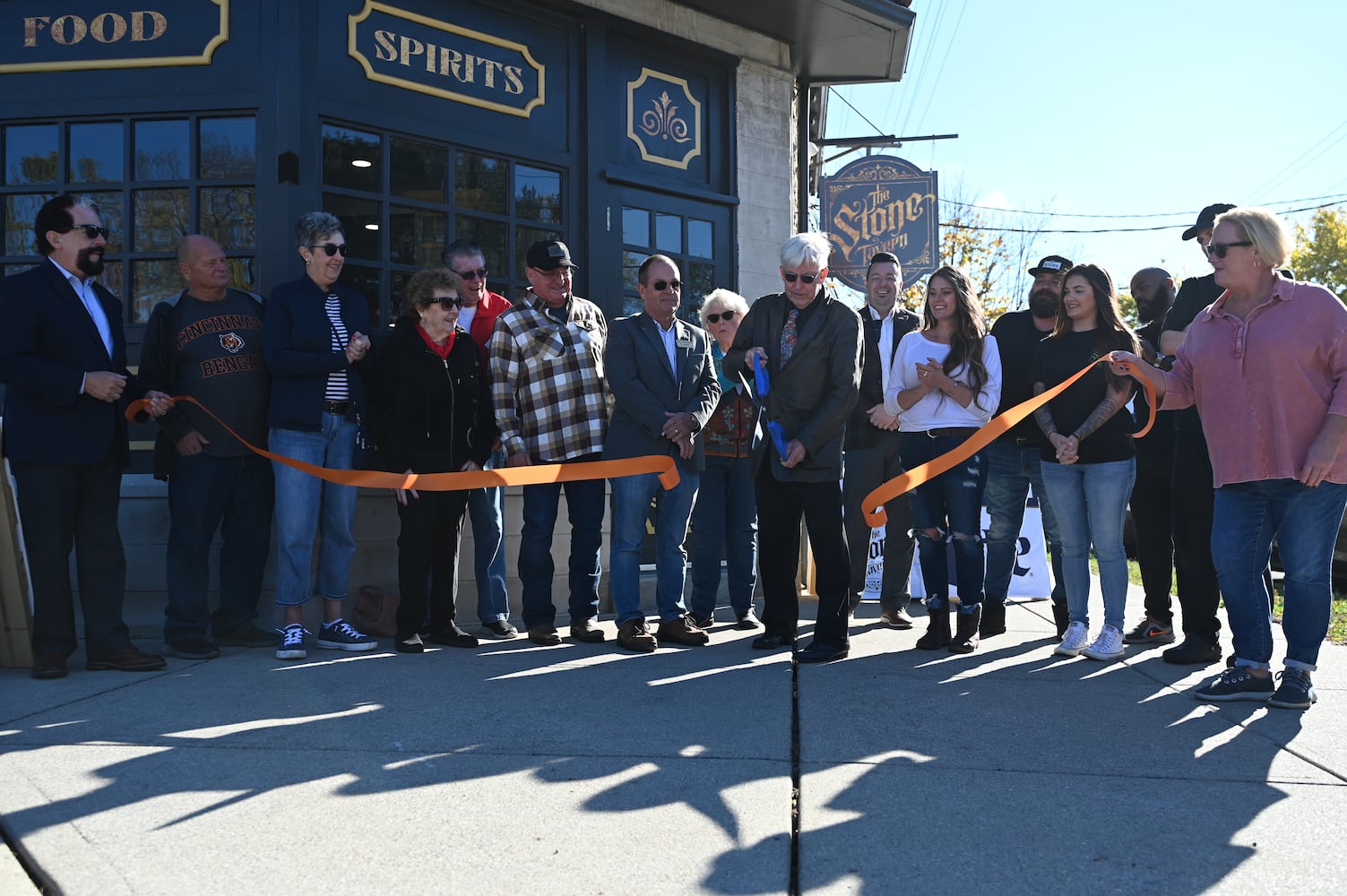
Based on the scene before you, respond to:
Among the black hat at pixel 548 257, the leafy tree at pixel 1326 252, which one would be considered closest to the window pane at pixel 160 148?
the black hat at pixel 548 257

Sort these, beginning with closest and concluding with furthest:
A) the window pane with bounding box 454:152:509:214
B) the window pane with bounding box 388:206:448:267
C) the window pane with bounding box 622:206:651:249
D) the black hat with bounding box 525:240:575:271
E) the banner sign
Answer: the black hat with bounding box 525:240:575:271
the window pane with bounding box 388:206:448:267
the window pane with bounding box 454:152:509:214
the window pane with bounding box 622:206:651:249
the banner sign

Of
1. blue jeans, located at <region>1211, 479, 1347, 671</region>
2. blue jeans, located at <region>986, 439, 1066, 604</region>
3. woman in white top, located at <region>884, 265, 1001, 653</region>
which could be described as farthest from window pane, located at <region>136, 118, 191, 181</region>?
blue jeans, located at <region>1211, 479, 1347, 671</region>

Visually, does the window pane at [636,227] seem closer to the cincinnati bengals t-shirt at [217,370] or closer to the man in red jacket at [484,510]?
the man in red jacket at [484,510]

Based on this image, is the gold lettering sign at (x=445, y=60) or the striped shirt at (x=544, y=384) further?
the gold lettering sign at (x=445, y=60)

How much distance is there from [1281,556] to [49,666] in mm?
5295

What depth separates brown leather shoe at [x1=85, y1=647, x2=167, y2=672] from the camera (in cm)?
512

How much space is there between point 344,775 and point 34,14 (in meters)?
5.64

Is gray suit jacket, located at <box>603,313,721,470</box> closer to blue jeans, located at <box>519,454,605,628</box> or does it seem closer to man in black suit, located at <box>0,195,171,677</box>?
blue jeans, located at <box>519,454,605,628</box>

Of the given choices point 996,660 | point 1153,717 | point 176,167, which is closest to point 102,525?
point 176,167

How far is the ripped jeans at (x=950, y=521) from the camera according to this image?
18.6 ft

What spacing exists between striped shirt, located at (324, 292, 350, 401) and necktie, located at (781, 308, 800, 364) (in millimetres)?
2268

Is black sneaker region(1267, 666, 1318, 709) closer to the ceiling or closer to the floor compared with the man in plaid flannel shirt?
closer to the floor

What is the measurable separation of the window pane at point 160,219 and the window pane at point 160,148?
10 centimetres

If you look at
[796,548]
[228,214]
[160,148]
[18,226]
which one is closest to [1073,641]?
[796,548]
